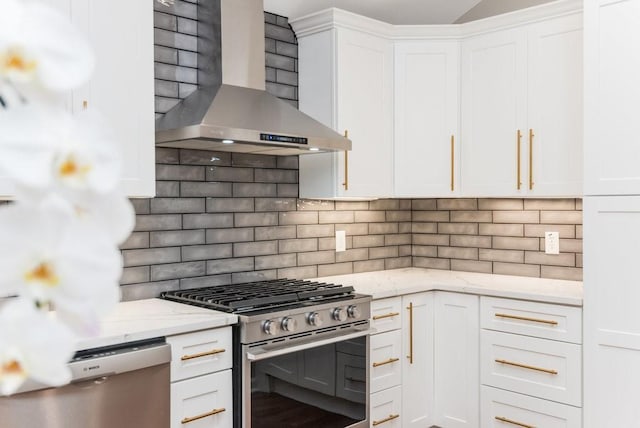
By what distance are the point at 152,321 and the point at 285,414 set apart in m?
0.75

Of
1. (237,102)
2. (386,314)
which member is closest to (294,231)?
(386,314)

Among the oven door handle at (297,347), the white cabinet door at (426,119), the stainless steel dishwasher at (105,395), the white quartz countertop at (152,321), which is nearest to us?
the stainless steel dishwasher at (105,395)

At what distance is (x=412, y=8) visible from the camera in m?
3.88

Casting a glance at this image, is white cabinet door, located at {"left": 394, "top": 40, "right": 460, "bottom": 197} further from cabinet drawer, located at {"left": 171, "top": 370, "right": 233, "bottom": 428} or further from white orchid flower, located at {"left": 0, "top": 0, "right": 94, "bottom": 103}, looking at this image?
white orchid flower, located at {"left": 0, "top": 0, "right": 94, "bottom": 103}

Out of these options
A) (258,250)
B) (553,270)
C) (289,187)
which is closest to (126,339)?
(258,250)

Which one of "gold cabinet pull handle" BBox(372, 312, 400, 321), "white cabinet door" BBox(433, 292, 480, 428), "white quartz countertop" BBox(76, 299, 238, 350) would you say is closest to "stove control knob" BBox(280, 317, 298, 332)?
"white quartz countertop" BBox(76, 299, 238, 350)

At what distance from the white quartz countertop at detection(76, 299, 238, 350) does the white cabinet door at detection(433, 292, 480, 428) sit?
1441mm

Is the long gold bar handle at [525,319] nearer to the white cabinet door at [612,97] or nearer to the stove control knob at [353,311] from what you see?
the white cabinet door at [612,97]

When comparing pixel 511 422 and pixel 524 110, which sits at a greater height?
pixel 524 110

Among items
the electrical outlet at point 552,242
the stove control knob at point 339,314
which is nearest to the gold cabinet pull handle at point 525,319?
the electrical outlet at point 552,242

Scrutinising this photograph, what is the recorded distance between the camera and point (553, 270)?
3633mm

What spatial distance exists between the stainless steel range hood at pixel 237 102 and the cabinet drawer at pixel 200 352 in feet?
2.74

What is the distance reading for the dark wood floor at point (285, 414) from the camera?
261cm

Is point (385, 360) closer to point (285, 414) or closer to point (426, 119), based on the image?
point (285, 414)
